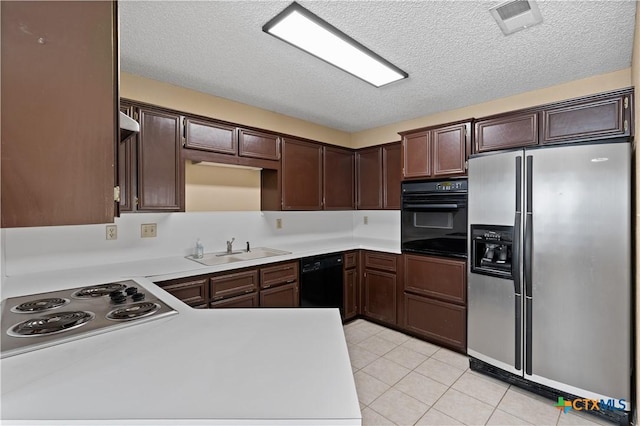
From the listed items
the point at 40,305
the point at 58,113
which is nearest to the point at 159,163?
the point at 40,305

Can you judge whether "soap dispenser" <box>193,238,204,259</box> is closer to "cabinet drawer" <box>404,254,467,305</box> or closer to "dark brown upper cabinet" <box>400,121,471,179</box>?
"cabinet drawer" <box>404,254,467,305</box>

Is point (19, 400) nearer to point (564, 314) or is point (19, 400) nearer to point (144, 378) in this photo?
point (144, 378)

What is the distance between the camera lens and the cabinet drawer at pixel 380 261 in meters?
3.34

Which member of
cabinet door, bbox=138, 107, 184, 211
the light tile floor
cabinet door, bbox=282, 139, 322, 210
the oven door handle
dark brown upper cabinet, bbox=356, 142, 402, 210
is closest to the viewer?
the light tile floor

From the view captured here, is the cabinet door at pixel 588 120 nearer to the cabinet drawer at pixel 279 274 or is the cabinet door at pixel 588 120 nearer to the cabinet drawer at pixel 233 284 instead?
the cabinet drawer at pixel 279 274

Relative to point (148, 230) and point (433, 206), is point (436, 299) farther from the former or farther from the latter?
point (148, 230)

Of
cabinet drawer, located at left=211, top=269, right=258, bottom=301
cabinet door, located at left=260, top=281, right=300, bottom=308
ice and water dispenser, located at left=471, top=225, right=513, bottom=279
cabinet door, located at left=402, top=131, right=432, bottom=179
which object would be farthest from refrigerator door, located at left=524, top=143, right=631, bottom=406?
cabinet drawer, located at left=211, top=269, right=258, bottom=301

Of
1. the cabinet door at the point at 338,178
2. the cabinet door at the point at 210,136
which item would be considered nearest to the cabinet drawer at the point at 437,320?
the cabinet door at the point at 338,178

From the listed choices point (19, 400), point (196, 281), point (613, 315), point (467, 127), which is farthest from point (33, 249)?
point (613, 315)

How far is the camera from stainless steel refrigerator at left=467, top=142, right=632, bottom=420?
6.26 feet

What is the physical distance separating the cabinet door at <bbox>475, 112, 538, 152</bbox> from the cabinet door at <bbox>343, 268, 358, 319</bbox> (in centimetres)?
187

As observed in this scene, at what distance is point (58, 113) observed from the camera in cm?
71

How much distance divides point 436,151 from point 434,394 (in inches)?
84.2

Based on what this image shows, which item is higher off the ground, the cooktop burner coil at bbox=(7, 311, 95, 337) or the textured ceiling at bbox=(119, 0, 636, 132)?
the textured ceiling at bbox=(119, 0, 636, 132)
